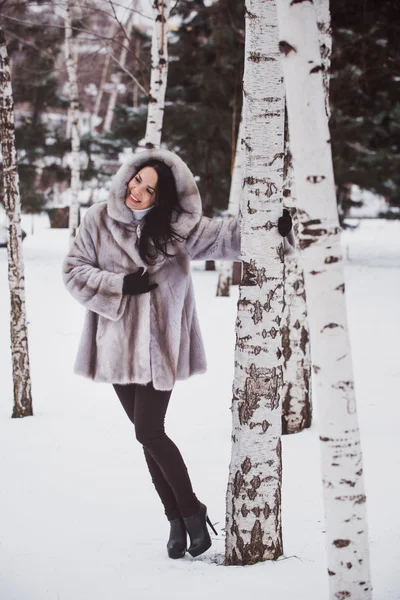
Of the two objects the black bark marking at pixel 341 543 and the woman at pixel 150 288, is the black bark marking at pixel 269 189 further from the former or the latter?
the black bark marking at pixel 341 543

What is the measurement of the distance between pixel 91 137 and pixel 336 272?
59.3 feet

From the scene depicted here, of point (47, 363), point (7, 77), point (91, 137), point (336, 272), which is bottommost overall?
point (47, 363)

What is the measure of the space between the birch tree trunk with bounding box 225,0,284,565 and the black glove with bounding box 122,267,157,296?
0.49m

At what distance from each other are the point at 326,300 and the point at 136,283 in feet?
Result: 4.13

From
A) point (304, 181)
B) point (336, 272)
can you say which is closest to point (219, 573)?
point (336, 272)

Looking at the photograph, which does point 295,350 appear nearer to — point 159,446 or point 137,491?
point 137,491

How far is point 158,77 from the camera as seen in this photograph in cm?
792

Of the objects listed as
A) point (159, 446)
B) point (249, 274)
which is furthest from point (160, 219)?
point (159, 446)

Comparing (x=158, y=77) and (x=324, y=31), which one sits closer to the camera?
(x=324, y=31)

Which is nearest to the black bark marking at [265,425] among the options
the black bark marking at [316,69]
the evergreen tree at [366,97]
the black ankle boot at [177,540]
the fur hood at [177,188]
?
the black ankle boot at [177,540]

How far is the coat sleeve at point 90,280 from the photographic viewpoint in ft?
10.5

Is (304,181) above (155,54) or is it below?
below

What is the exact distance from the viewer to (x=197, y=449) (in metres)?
5.12

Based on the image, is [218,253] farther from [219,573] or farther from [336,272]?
[219,573]
